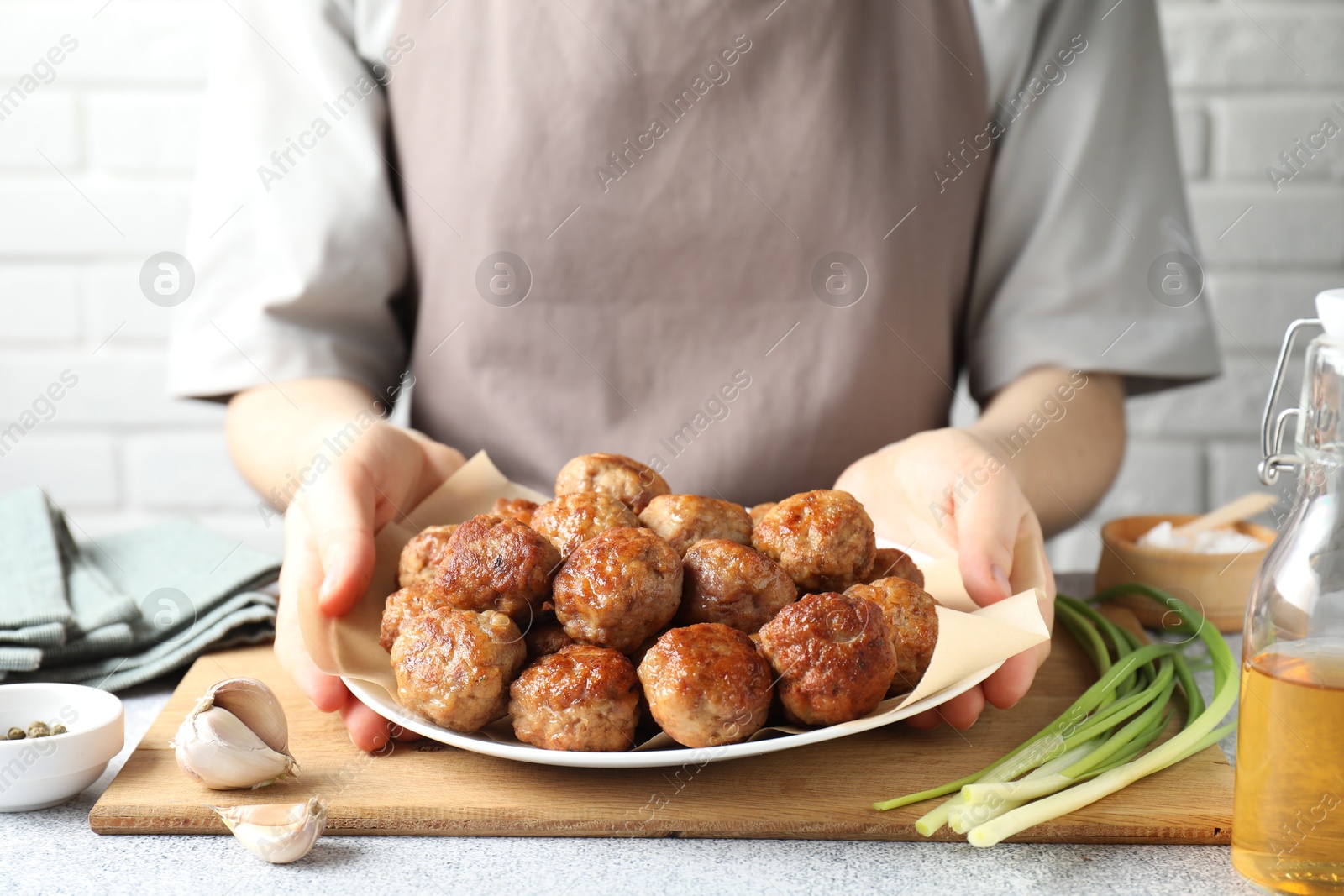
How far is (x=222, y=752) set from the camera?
3.65ft

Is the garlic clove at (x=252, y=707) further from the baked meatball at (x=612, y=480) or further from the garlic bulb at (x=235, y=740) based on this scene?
the baked meatball at (x=612, y=480)

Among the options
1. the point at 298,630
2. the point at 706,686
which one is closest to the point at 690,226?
the point at 298,630

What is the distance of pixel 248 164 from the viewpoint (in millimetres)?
2102

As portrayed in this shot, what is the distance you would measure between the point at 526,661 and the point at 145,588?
0.81 metres

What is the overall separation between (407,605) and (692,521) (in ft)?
1.15

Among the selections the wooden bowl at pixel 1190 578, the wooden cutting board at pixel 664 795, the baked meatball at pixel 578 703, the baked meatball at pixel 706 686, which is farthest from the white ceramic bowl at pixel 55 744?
the wooden bowl at pixel 1190 578

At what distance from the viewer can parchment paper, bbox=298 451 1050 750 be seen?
1.15 meters

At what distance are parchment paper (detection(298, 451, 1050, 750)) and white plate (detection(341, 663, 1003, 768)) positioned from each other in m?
0.01

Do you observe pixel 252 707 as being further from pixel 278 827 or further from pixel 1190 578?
pixel 1190 578

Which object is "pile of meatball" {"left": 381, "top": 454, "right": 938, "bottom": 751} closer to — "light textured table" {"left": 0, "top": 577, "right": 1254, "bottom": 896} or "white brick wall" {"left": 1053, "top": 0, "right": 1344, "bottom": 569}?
"light textured table" {"left": 0, "top": 577, "right": 1254, "bottom": 896}

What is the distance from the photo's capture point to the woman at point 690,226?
1994mm

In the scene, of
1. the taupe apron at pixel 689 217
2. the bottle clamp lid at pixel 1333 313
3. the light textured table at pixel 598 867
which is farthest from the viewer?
the taupe apron at pixel 689 217

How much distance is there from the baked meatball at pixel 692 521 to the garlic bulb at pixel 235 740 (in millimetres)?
482

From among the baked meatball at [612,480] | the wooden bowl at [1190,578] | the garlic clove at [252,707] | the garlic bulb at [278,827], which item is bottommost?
the wooden bowl at [1190,578]
